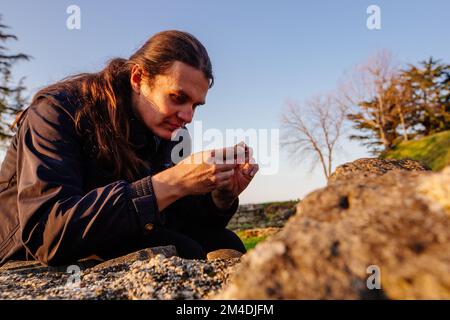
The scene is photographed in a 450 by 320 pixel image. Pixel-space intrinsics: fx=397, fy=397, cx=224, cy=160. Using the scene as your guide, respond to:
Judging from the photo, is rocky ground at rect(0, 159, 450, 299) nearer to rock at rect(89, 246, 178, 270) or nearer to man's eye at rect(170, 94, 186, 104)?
rock at rect(89, 246, 178, 270)

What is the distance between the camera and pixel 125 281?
5.18 ft

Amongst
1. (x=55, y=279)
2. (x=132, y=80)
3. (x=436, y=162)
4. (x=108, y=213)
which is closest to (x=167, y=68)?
(x=132, y=80)

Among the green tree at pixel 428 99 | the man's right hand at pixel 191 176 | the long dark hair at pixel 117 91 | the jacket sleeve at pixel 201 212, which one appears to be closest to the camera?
the man's right hand at pixel 191 176

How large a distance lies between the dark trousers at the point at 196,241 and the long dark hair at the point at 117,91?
453 mm

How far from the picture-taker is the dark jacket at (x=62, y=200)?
81.7 inches

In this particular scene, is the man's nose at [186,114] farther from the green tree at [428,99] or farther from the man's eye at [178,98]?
the green tree at [428,99]

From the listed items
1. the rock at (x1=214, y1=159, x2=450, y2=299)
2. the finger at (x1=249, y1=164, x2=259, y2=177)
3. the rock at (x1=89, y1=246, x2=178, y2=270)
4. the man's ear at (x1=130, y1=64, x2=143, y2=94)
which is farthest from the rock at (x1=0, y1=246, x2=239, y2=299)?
the man's ear at (x1=130, y1=64, x2=143, y2=94)

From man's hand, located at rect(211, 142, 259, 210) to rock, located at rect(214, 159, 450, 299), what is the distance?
4.81ft

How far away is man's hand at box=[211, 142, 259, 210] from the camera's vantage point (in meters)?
2.52

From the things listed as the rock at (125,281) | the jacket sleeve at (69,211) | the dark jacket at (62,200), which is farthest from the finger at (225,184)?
the rock at (125,281)

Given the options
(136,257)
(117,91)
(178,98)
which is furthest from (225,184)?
(117,91)

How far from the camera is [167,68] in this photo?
3.05 m

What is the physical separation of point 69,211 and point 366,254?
62.8 inches
